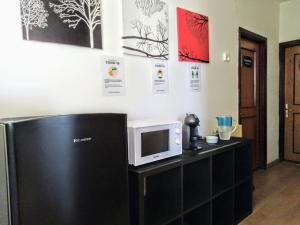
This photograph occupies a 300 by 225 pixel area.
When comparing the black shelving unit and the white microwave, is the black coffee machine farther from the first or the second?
the white microwave

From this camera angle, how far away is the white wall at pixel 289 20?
13.3ft

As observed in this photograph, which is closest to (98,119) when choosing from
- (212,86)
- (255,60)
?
(212,86)

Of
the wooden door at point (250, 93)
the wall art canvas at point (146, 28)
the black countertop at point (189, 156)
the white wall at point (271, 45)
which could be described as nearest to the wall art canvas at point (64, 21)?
the wall art canvas at point (146, 28)

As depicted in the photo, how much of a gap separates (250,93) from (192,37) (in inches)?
67.1

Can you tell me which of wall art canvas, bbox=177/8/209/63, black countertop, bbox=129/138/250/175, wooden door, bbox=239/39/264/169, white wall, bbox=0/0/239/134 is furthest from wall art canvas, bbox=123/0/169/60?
wooden door, bbox=239/39/264/169

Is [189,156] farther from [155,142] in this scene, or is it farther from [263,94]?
[263,94]

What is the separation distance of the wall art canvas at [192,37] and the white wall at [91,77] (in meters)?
0.07

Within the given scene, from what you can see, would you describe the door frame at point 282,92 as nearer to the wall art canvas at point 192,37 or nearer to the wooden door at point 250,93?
the wooden door at point 250,93

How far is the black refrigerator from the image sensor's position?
0.99 metres

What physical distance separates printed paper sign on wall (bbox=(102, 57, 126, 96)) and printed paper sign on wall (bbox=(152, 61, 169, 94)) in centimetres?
35

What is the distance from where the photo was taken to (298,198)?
2955mm

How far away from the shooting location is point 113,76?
1887mm

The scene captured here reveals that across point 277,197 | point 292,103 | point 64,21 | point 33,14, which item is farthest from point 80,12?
point 292,103

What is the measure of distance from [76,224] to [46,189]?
0.24 metres
